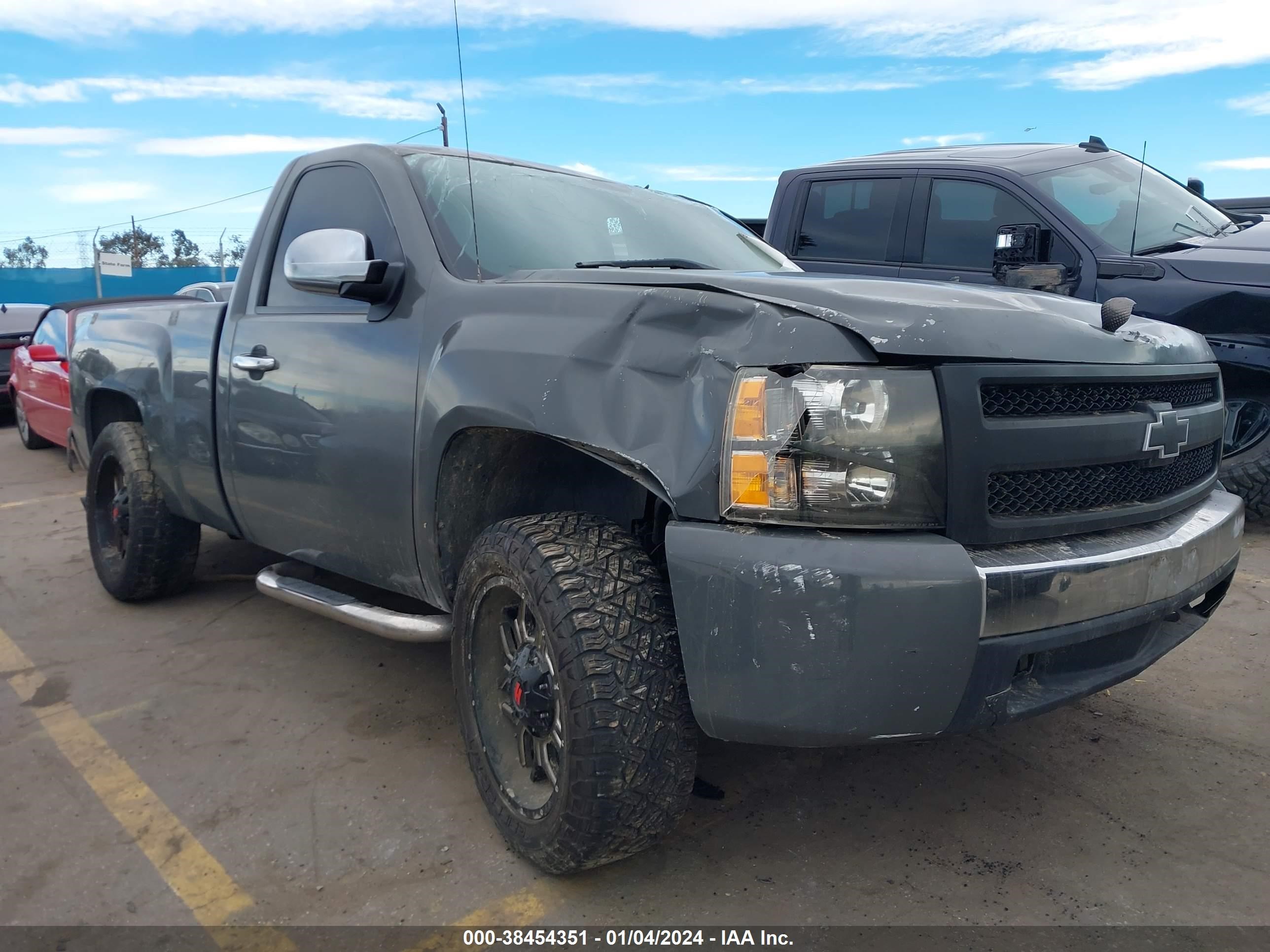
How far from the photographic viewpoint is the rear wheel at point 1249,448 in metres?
5.03

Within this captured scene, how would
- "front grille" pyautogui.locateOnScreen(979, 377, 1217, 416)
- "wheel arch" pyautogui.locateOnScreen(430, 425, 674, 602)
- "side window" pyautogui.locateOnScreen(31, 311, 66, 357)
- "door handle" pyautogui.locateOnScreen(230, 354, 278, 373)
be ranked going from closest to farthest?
"front grille" pyautogui.locateOnScreen(979, 377, 1217, 416) → "wheel arch" pyautogui.locateOnScreen(430, 425, 674, 602) → "door handle" pyautogui.locateOnScreen(230, 354, 278, 373) → "side window" pyautogui.locateOnScreen(31, 311, 66, 357)

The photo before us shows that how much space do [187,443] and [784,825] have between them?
255 cm

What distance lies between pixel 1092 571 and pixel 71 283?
34524mm

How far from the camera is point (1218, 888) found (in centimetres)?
220

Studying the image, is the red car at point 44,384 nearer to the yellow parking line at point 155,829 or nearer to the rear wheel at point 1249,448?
the yellow parking line at point 155,829

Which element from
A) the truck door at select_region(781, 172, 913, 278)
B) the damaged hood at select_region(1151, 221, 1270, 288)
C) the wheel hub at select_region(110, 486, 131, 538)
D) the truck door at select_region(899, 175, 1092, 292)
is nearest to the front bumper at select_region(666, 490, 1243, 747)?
the wheel hub at select_region(110, 486, 131, 538)

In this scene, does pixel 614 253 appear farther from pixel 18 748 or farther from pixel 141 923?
pixel 18 748

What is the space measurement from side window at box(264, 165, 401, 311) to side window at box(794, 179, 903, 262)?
12.1 ft

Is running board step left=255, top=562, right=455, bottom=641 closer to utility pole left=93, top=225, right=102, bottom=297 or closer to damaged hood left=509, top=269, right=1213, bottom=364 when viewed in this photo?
damaged hood left=509, top=269, right=1213, bottom=364

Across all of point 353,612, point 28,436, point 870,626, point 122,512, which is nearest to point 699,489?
point 870,626

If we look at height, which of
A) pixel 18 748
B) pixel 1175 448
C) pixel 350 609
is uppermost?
pixel 1175 448

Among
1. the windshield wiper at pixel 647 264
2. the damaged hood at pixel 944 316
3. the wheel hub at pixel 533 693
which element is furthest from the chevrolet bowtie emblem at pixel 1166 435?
the wheel hub at pixel 533 693

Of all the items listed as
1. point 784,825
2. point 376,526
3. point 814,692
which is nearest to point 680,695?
point 814,692

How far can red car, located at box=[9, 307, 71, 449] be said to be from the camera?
27.1 feet
